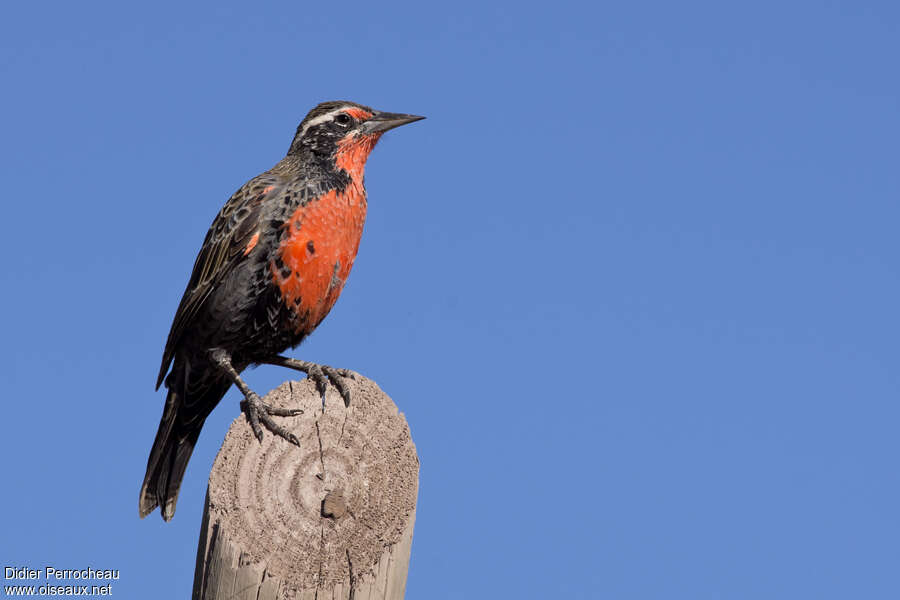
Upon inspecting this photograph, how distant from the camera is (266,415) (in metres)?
5.55

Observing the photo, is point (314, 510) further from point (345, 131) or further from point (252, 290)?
point (345, 131)

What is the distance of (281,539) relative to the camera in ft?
16.3

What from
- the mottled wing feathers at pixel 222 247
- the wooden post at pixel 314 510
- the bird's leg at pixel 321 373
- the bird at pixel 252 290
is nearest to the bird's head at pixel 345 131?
the bird at pixel 252 290

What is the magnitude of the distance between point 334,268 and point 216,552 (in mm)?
3166

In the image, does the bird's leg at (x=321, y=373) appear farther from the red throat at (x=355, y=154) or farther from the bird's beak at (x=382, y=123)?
the bird's beak at (x=382, y=123)

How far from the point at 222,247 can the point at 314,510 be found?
3219mm

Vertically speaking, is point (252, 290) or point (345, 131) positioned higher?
point (345, 131)

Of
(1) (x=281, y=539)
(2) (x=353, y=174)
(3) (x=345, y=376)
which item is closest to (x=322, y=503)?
(1) (x=281, y=539)

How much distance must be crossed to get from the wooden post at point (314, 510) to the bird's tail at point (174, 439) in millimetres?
2363

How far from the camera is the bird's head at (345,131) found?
8320 mm

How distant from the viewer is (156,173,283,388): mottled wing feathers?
303 inches

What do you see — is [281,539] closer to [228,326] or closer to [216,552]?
[216,552]

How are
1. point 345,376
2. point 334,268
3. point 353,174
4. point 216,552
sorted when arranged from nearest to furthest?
point 216,552
point 345,376
point 334,268
point 353,174

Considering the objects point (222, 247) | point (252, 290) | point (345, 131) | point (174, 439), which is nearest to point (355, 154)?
point (345, 131)
